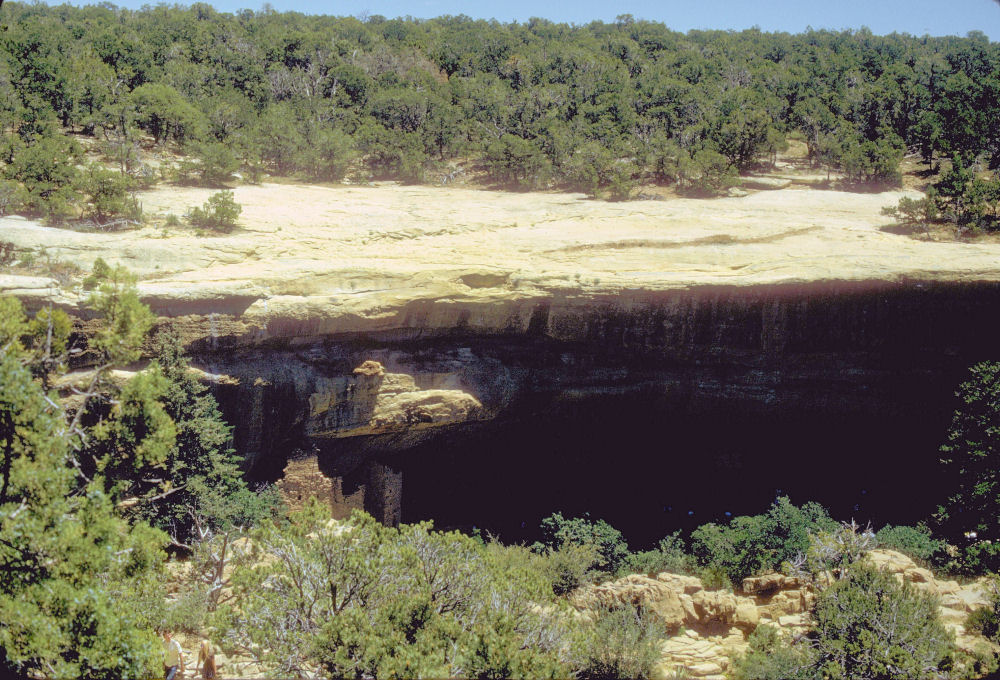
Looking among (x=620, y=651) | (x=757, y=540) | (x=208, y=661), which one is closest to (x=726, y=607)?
(x=757, y=540)

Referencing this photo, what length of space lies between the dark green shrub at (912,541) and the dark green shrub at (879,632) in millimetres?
3127

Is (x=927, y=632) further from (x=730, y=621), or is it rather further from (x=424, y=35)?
(x=424, y=35)

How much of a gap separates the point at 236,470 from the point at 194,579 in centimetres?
222

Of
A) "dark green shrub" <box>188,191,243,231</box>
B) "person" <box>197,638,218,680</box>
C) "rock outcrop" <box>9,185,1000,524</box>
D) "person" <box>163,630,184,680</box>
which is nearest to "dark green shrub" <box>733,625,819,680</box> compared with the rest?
"rock outcrop" <box>9,185,1000,524</box>

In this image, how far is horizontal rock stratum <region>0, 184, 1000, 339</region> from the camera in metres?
11.8

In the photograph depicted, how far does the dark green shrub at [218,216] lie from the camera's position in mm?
14344

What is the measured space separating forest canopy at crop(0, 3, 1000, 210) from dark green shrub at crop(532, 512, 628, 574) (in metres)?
9.73

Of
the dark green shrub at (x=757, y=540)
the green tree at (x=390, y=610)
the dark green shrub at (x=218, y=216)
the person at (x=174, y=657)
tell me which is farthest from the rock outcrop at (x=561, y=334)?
the person at (x=174, y=657)

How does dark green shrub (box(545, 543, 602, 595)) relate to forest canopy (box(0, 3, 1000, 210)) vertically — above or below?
below

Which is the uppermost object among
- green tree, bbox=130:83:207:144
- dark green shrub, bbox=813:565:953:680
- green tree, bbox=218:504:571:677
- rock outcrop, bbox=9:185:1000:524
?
green tree, bbox=130:83:207:144

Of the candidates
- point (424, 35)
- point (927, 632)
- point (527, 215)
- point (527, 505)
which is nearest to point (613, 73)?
point (424, 35)

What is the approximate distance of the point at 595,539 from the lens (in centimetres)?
1420

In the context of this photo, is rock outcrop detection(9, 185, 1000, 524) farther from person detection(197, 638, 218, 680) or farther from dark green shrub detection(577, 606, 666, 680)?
dark green shrub detection(577, 606, 666, 680)

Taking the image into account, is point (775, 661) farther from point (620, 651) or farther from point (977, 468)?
point (977, 468)
